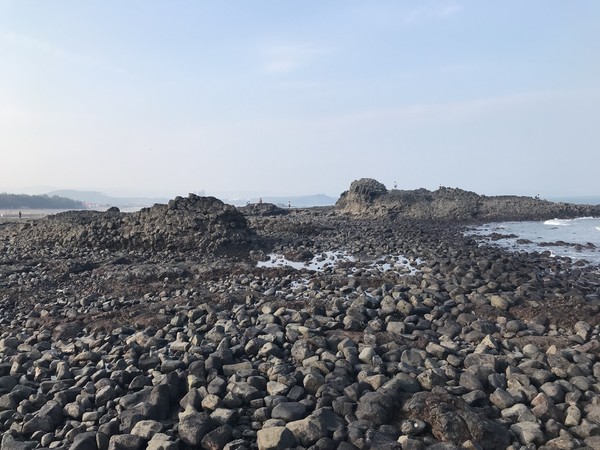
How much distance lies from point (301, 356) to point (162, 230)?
14.8m

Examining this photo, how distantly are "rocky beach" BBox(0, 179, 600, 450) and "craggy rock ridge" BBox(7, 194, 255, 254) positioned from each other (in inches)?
150

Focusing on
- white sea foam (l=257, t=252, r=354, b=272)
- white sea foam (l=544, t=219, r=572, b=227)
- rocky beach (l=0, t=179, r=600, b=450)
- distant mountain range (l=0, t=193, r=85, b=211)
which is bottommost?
rocky beach (l=0, t=179, r=600, b=450)

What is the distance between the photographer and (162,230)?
2006cm

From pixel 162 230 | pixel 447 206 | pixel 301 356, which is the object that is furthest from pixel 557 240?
pixel 301 356

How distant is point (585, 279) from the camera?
13617 millimetres

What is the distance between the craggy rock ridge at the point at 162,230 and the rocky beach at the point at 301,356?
380cm

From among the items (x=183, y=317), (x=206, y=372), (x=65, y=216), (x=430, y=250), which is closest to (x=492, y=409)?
(x=206, y=372)

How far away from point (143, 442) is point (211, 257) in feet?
43.2

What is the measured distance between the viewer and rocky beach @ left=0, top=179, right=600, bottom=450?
4.96 m

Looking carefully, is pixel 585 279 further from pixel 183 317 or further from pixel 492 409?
pixel 183 317

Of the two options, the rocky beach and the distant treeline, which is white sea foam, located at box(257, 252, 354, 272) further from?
the distant treeline

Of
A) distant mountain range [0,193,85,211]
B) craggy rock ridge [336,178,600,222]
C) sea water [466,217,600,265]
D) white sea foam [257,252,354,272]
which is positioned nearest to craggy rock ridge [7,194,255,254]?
white sea foam [257,252,354,272]

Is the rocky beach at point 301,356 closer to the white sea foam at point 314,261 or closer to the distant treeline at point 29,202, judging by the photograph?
the white sea foam at point 314,261

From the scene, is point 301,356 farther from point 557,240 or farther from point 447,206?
point 447,206
